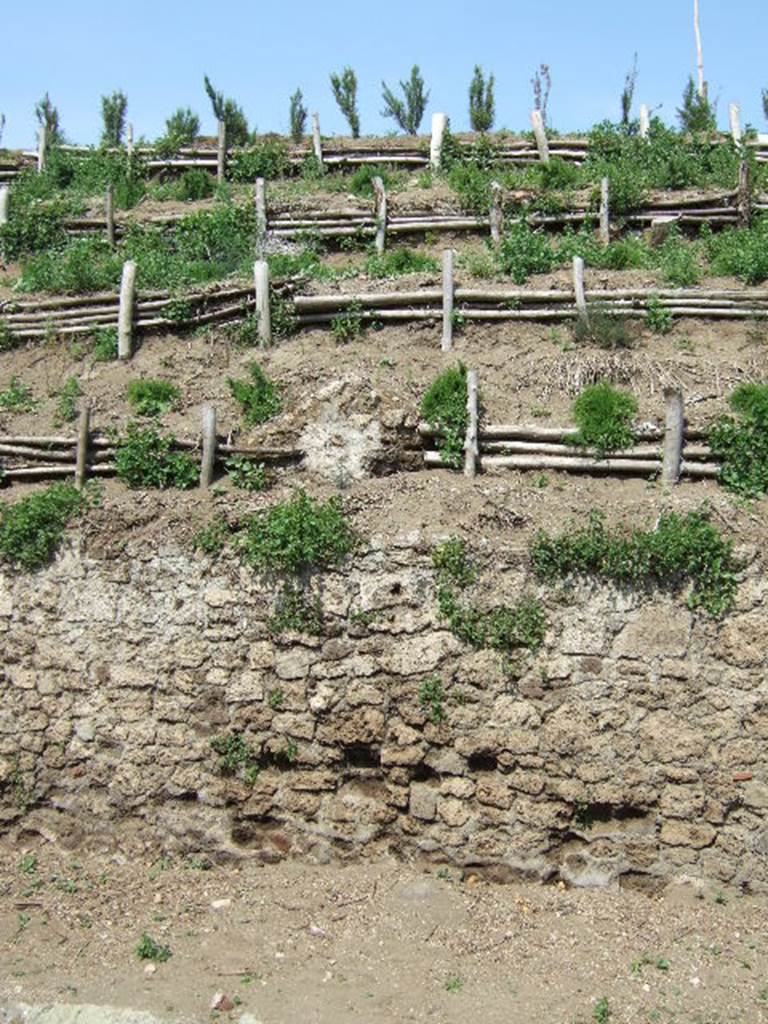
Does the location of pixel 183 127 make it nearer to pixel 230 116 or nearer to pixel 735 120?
pixel 230 116

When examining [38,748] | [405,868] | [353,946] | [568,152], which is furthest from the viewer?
[568,152]

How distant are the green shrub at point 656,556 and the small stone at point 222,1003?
3246mm

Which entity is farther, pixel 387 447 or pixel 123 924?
pixel 387 447

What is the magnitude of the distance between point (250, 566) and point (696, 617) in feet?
9.99

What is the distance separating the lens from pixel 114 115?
16391 millimetres

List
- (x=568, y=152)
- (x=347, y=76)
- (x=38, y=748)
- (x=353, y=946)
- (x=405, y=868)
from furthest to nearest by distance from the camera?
(x=347, y=76), (x=568, y=152), (x=38, y=748), (x=405, y=868), (x=353, y=946)

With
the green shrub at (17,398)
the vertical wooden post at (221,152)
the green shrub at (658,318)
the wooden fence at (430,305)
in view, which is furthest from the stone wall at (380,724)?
the vertical wooden post at (221,152)

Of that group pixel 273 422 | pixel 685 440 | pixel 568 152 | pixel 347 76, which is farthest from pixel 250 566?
pixel 347 76

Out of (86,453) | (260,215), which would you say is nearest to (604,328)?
(86,453)

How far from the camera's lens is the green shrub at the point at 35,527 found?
8.26 meters

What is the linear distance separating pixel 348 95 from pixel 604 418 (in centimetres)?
1005

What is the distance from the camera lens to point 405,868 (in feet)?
24.2

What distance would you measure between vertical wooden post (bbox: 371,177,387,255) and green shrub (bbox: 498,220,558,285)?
166 cm

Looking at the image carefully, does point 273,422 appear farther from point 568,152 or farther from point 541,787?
Answer: point 568,152
